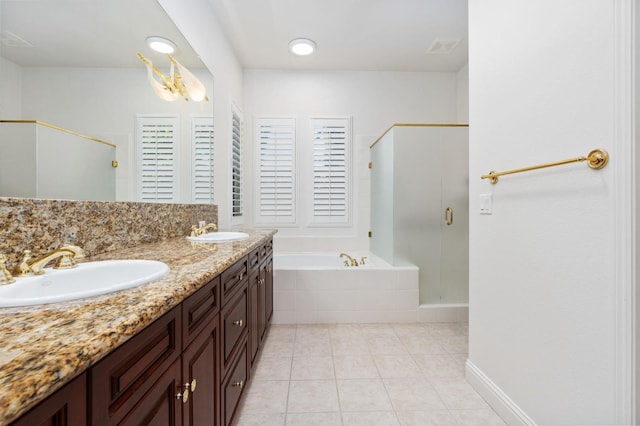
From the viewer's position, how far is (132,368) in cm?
57

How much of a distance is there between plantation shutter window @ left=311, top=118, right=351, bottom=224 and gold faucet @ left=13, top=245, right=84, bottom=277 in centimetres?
266

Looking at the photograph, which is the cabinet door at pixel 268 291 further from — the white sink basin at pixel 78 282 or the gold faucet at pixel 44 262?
the gold faucet at pixel 44 262

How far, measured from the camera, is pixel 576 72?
1007 mm

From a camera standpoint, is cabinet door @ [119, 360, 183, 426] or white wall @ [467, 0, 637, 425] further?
white wall @ [467, 0, 637, 425]

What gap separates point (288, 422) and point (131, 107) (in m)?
1.69

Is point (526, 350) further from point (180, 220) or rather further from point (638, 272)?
point (180, 220)

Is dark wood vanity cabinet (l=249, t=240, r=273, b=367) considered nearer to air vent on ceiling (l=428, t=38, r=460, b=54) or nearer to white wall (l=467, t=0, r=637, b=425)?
white wall (l=467, t=0, r=637, b=425)

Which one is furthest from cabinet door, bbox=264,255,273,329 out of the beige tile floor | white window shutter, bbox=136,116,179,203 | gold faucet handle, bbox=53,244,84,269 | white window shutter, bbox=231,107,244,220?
gold faucet handle, bbox=53,244,84,269

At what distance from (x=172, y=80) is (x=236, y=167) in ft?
4.67

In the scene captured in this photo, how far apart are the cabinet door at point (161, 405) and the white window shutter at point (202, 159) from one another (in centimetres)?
150

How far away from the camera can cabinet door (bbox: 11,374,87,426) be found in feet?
1.18

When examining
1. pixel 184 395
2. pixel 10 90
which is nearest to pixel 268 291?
pixel 184 395

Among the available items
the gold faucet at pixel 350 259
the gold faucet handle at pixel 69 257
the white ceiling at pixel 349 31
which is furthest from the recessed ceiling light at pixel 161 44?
the gold faucet at pixel 350 259

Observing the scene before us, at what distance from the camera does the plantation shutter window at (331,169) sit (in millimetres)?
3426
